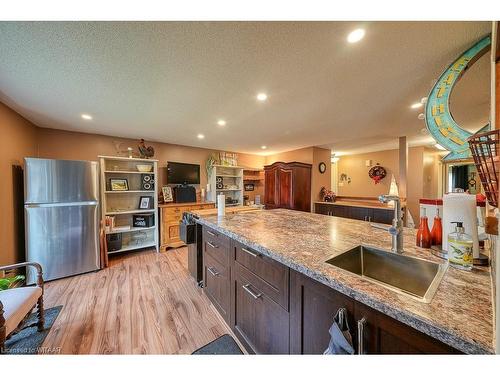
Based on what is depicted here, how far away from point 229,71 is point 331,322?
182cm

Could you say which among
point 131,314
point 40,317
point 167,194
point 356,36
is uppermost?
point 356,36

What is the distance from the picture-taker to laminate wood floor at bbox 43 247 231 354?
4.73 feet

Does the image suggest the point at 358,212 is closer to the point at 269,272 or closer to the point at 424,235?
the point at 424,235

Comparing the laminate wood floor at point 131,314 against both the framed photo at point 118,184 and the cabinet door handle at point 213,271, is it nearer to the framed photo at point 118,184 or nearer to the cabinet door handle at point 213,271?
the cabinet door handle at point 213,271

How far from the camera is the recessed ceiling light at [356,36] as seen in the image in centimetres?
113

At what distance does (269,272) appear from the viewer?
111 centimetres

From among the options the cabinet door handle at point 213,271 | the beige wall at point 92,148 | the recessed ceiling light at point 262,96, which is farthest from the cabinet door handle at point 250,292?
the beige wall at point 92,148

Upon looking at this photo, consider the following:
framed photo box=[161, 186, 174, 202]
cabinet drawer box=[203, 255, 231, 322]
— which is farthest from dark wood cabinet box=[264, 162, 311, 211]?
cabinet drawer box=[203, 255, 231, 322]

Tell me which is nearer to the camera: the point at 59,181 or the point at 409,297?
the point at 409,297

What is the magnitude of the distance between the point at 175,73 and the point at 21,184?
2.82m

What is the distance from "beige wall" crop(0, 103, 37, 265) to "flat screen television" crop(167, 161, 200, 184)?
2025 millimetres

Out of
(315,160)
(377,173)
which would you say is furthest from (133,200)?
(377,173)
